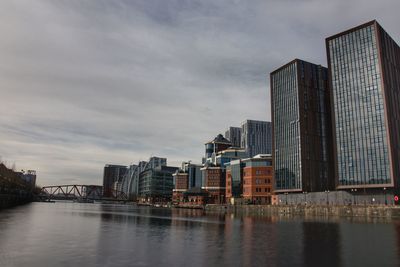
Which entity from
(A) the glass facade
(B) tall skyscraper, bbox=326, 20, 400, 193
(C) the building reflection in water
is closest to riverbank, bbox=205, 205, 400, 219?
(B) tall skyscraper, bbox=326, 20, 400, 193

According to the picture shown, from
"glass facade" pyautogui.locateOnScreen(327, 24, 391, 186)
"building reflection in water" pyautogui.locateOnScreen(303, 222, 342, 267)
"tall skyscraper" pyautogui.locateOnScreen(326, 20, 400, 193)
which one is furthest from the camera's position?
"glass facade" pyautogui.locateOnScreen(327, 24, 391, 186)

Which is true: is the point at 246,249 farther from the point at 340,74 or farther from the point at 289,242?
the point at 340,74

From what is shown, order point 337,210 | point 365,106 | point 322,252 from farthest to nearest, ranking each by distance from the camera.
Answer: point 365,106
point 337,210
point 322,252

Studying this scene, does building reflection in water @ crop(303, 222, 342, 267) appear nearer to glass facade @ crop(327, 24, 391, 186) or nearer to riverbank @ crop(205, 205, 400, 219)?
riverbank @ crop(205, 205, 400, 219)

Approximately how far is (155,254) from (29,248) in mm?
16992

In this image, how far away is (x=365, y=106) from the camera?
6767 inches

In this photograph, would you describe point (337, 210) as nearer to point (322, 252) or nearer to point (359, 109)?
point (359, 109)

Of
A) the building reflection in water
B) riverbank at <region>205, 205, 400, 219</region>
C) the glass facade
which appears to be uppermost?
the glass facade

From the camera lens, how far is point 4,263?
3622 cm

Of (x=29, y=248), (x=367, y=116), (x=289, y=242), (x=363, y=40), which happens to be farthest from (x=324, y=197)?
(x=29, y=248)

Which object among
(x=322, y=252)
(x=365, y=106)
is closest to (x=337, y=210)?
(x=365, y=106)

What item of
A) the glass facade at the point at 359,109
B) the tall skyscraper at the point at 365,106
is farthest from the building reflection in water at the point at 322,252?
the glass facade at the point at 359,109

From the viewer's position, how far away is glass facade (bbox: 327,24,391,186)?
16450cm

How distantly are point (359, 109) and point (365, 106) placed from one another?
3196mm
